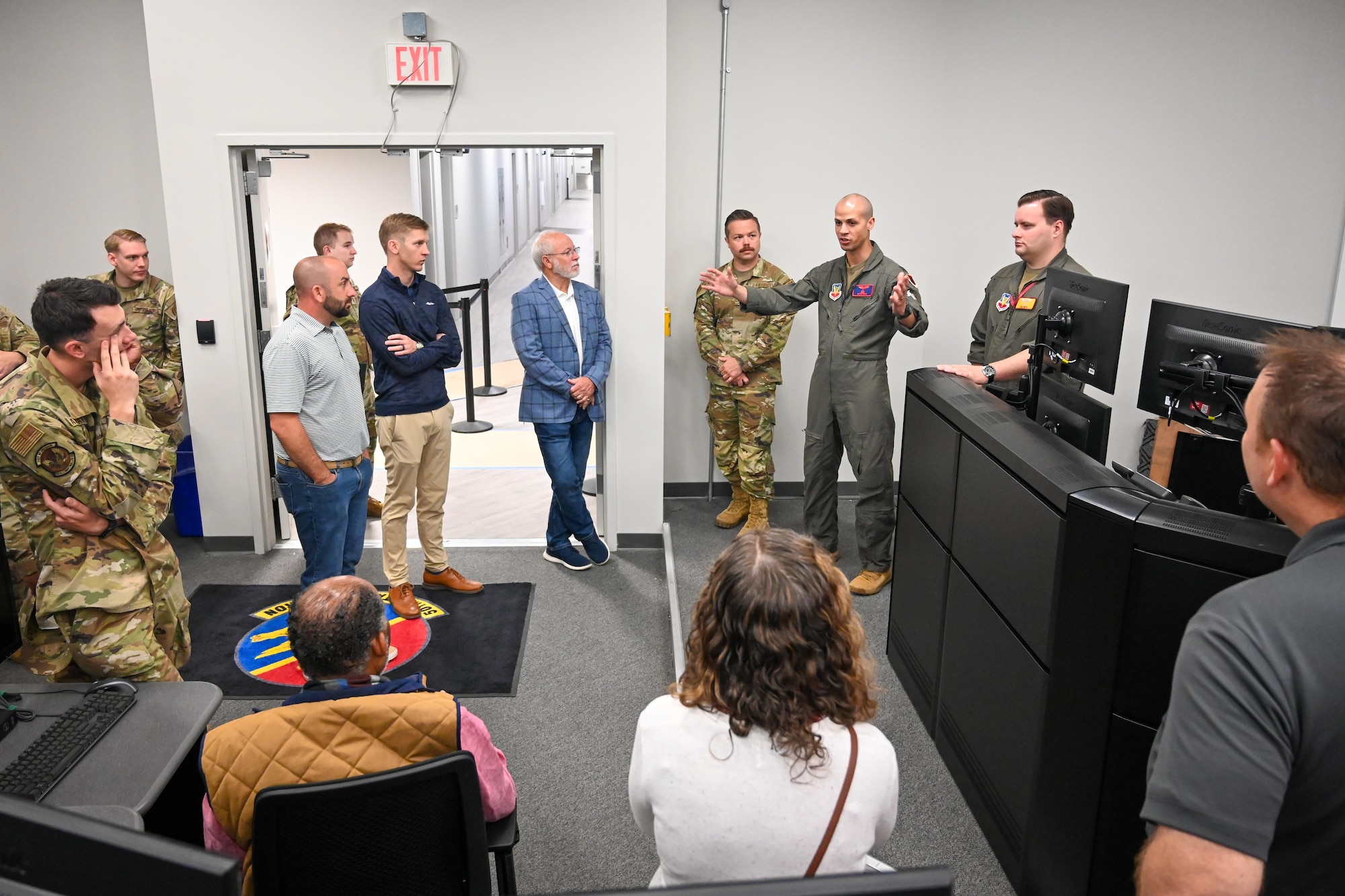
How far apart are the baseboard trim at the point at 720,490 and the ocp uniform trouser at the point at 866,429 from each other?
1.16m

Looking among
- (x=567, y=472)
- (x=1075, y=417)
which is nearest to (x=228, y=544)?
(x=567, y=472)

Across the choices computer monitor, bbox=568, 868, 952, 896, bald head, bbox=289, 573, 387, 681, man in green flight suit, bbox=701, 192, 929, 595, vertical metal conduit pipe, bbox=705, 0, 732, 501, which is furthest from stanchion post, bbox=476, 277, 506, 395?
computer monitor, bbox=568, 868, 952, 896

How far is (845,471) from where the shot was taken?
219 inches

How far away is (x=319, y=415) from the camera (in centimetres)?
362

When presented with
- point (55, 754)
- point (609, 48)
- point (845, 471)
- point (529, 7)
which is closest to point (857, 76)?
point (609, 48)

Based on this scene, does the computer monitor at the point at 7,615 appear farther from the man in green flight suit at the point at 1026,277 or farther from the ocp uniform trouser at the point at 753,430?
the ocp uniform trouser at the point at 753,430

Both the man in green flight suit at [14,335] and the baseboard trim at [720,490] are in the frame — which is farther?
the baseboard trim at [720,490]

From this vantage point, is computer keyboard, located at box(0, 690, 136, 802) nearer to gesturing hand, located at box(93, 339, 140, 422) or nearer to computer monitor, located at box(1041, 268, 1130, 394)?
gesturing hand, located at box(93, 339, 140, 422)

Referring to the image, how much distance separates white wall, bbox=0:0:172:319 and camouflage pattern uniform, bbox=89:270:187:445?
483 mm

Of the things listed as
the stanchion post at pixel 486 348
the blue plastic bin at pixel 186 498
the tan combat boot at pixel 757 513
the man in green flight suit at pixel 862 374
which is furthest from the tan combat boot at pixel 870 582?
the stanchion post at pixel 486 348

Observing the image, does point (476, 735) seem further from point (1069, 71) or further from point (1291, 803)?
point (1069, 71)

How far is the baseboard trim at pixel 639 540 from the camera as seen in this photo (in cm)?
496

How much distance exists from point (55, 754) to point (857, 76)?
4.55 metres

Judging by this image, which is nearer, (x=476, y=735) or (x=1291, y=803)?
(x=1291, y=803)
